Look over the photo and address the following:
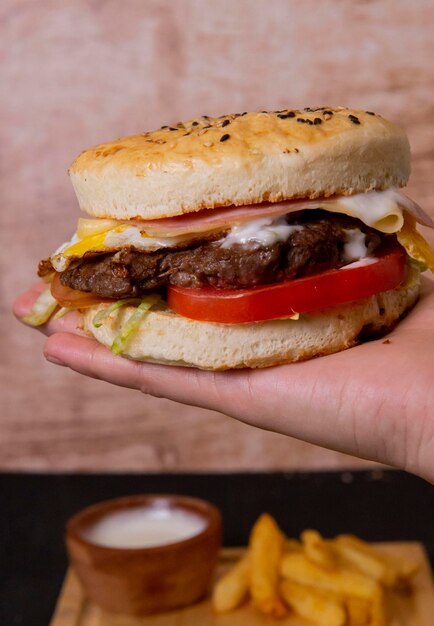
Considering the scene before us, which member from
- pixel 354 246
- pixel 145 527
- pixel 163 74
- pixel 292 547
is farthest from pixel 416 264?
pixel 163 74

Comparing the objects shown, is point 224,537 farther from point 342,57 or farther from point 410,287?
point 342,57

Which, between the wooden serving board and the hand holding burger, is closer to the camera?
the hand holding burger

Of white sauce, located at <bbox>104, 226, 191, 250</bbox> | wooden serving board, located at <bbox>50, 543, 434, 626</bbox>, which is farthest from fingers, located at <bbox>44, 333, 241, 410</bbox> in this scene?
wooden serving board, located at <bbox>50, 543, 434, 626</bbox>

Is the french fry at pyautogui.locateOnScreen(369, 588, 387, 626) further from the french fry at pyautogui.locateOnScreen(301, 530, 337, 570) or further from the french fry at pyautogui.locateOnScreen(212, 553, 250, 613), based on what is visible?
the french fry at pyautogui.locateOnScreen(212, 553, 250, 613)

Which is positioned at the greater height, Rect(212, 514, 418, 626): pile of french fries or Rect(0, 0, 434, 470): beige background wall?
Rect(0, 0, 434, 470): beige background wall

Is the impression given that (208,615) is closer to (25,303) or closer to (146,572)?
(146,572)

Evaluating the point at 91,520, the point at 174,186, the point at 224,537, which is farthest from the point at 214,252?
the point at 224,537
